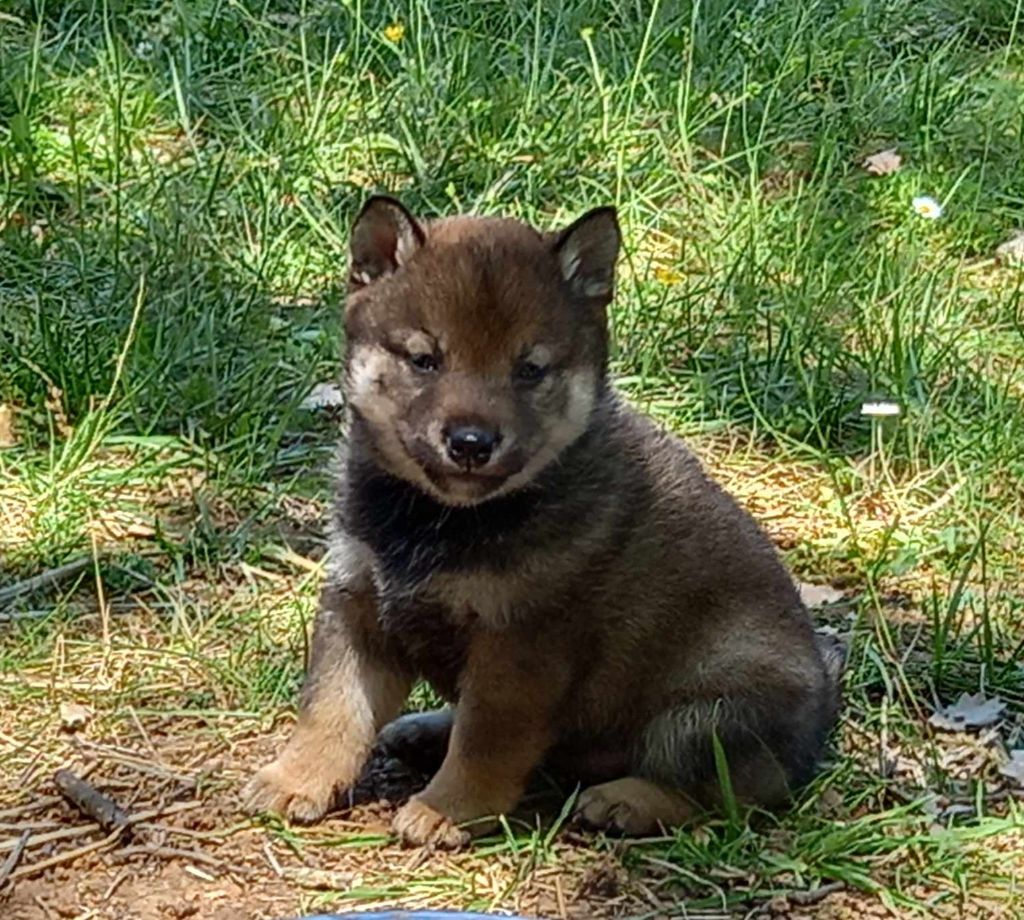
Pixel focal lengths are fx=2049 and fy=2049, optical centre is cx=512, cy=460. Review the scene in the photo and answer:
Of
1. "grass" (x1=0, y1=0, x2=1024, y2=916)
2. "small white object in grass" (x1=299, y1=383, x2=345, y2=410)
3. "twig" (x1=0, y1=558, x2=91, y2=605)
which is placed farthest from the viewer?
"small white object in grass" (x1=299, y1=383, x2=345, y2=410)

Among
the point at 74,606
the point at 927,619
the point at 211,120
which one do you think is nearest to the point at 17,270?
the point at 211,120

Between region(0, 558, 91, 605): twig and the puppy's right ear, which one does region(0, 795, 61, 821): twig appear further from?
the puppy's right ear

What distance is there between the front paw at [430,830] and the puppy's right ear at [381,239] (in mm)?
1033

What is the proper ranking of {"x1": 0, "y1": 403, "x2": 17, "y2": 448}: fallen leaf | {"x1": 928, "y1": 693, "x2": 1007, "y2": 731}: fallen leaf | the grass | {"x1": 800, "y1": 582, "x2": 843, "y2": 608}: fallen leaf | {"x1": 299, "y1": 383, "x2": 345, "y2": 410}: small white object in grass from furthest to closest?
{"x1": 299, "y1": 383, "x2": 345, "y2": 410}: small white object in grass
{"x1": 0, "y1": 403, "x2": 17, "y2": 448}: fallen leaf
{"x1": 800, "y1": 582, "x2": 843, "y2": 608}: fallen leaf
{"x1": 928, "y1": 693, "x2": 1007, "y2": 731}: fallen leaf
the grass

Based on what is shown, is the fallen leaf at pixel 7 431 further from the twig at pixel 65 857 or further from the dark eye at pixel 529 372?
the dark eye at pixel 529 372

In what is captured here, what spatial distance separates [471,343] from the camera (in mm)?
3828

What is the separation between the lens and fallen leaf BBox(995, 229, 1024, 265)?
255 inches

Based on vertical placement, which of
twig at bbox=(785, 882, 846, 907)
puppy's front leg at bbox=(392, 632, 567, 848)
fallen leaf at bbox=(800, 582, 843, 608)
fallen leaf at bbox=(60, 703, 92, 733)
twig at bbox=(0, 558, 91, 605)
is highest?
puppy's front leg at bbox=(392, 632, 567, 848)

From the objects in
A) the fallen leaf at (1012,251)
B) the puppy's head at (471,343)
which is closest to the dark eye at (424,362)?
the puppy's head at (471,343)

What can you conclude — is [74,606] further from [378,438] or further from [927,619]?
[927,619]

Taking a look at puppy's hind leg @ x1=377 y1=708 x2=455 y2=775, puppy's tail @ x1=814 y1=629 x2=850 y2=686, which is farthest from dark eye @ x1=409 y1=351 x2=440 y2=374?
puppy's tail @ x1=814 y1=629 x2=850 y2=686

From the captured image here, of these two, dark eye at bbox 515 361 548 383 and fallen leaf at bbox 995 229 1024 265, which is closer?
dark eye at bbox 515 361 548 383

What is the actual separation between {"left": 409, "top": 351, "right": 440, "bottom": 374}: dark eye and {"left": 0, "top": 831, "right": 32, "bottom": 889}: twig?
1.15m

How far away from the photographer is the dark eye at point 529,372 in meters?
3.87
